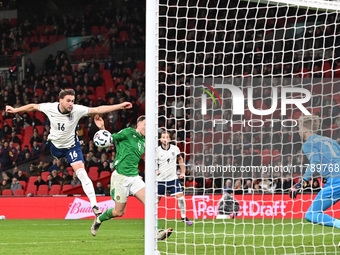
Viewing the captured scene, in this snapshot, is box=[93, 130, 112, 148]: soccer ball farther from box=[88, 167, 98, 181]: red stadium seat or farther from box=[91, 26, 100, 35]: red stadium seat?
box=[91, 26, 100, 35]: red stadium seat

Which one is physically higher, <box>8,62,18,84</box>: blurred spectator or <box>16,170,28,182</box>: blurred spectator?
<box>8,62,18,84</box>: blurred spectator

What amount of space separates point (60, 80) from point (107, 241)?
13.5 meters

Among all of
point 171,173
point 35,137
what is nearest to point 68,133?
point 171,173

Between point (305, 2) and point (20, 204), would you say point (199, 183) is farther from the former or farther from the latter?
point (305, 2)

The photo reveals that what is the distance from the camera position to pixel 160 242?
388 inches

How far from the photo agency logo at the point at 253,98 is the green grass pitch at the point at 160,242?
4.84m

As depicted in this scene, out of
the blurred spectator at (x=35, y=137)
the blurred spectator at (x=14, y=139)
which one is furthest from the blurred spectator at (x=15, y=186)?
the blurred spectator at (x=14, y=139)

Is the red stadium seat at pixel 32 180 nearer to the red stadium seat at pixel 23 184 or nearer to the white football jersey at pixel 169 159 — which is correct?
the red stadium seat at pixel 23 184

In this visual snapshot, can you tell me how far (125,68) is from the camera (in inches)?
886

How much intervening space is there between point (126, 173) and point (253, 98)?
952 cm

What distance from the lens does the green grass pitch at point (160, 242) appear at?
27.4ft

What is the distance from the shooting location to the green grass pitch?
836 cm

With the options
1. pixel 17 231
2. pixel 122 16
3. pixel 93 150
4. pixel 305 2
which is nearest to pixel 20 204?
pixel 93 150

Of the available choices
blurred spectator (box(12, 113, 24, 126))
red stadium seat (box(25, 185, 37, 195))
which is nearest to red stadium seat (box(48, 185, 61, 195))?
red stadium seat (box(25, 185, 37, 195))
